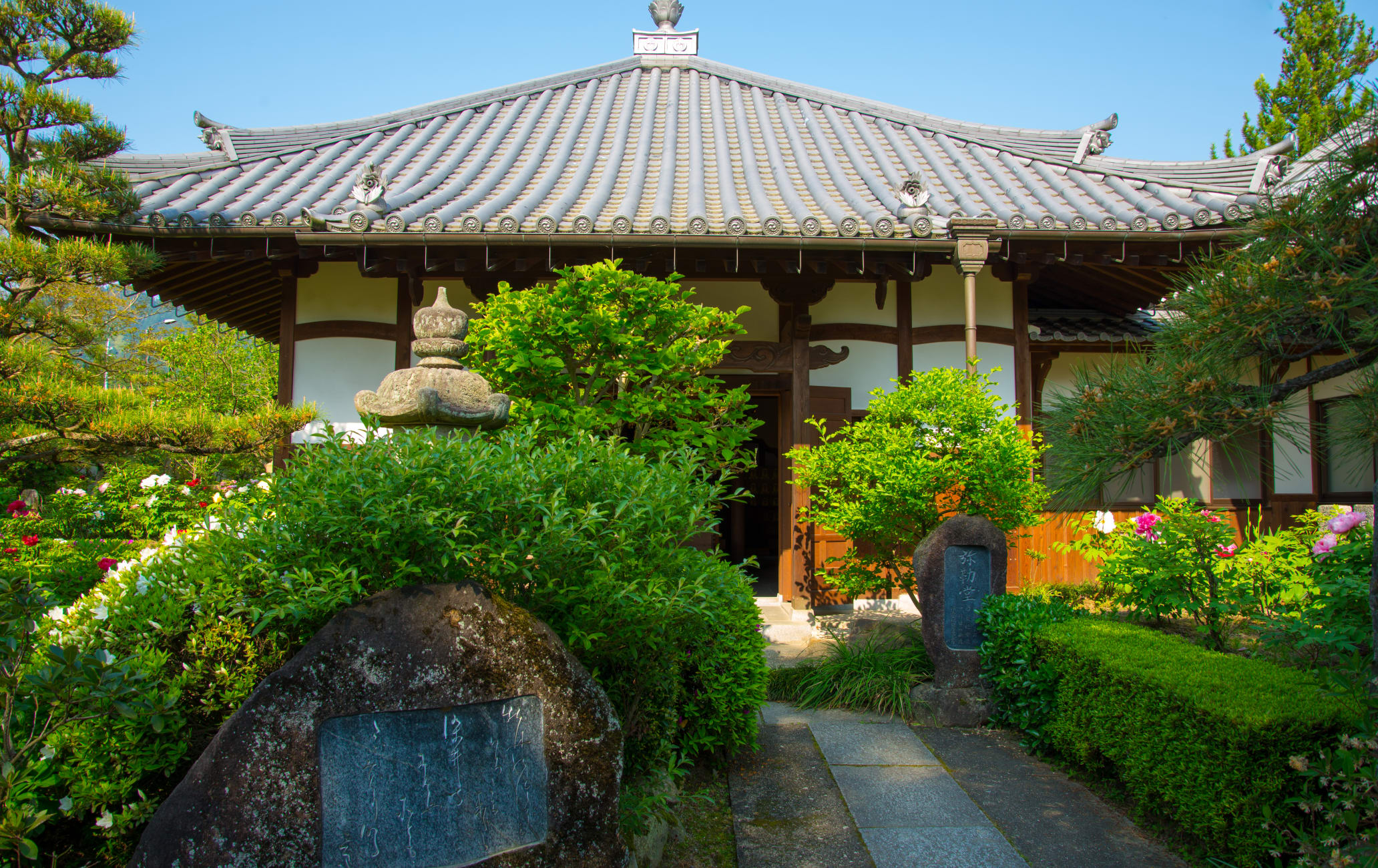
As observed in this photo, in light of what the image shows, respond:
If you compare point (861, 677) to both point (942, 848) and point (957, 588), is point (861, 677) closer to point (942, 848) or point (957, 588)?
point (957, 588)

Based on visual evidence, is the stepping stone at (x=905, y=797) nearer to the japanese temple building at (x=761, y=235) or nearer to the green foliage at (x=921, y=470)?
the green foliage at (x=921, y=470)

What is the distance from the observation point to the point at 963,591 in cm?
538

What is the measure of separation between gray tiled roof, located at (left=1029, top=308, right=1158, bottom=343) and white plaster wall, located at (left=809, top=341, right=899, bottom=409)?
70.6 inches

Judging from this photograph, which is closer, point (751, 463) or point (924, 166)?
point (751, 463)

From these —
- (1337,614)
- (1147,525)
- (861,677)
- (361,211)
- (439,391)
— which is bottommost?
(861,677)

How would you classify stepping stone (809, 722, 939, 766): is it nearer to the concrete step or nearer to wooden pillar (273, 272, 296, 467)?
the concrete step

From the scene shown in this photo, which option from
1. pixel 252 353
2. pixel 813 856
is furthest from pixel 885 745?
pixel 252 353

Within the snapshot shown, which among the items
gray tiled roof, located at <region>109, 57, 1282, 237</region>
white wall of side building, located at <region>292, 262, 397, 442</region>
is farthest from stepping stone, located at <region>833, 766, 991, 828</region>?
white wall of side building, located at <region>292, 262, 397, 442</region>

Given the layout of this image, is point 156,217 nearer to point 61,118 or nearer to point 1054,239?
point 61,118

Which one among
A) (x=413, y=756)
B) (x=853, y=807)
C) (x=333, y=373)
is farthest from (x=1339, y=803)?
(x=333, y=373)

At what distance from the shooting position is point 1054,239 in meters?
6.91

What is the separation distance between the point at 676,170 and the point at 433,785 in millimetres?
7518

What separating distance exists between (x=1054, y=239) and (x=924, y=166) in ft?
8.52

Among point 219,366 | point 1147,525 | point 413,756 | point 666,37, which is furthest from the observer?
point 219,366
